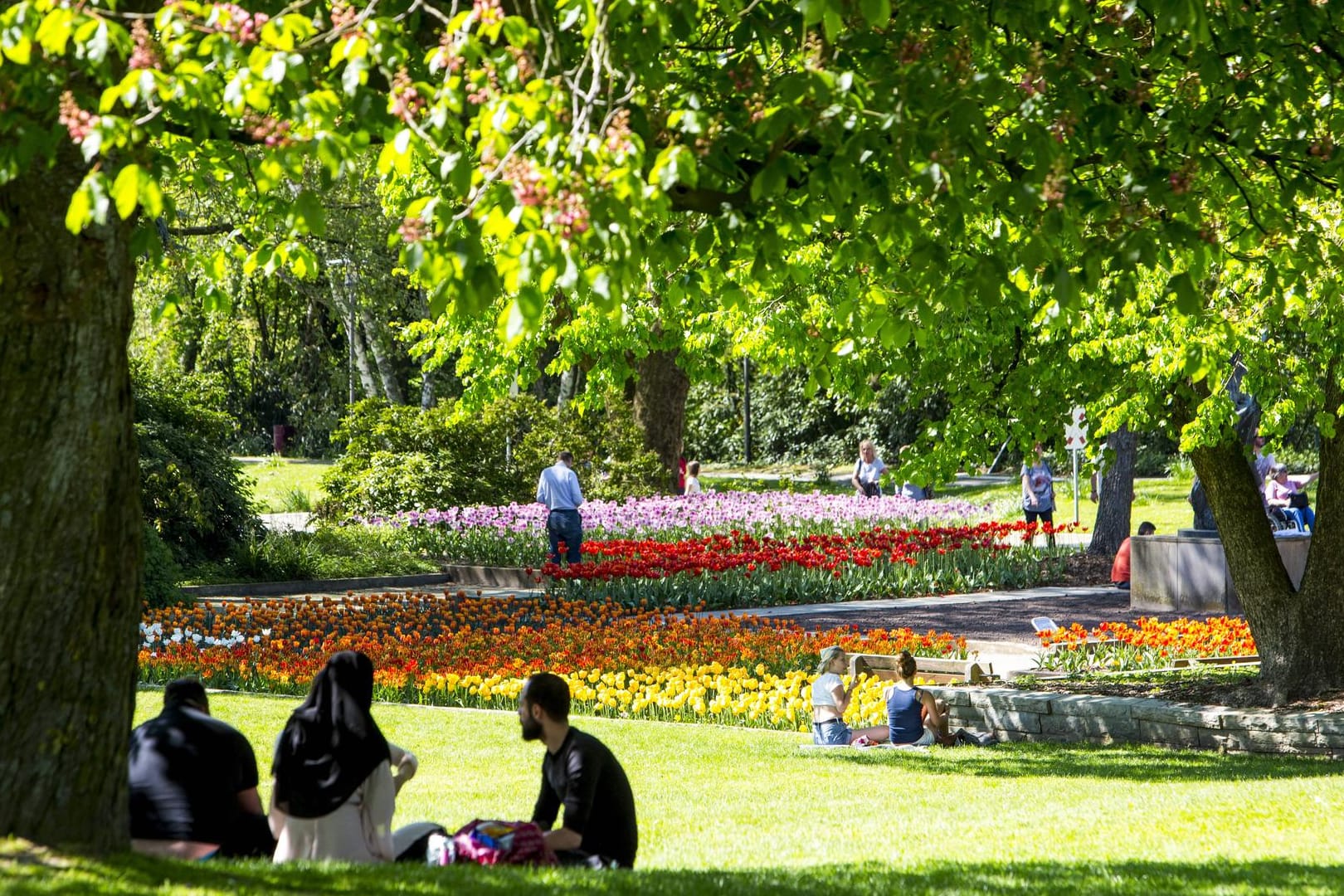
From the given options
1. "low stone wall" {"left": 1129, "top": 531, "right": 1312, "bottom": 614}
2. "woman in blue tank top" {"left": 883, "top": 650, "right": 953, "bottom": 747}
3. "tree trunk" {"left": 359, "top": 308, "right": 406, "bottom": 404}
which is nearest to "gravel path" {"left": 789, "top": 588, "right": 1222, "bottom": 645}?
"low stone wall" {"left": 1129, "top": 531, "right": 1312, "bottom": 614}

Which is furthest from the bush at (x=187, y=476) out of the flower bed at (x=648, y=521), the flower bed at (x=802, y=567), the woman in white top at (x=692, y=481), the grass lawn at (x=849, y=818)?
the grass lawn at (x=849, y=818)

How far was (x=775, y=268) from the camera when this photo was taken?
5.69 m

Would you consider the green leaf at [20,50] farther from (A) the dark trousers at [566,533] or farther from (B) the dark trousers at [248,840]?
(A) the dark trousers at [566,533]

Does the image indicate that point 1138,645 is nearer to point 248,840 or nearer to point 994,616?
point 994,616

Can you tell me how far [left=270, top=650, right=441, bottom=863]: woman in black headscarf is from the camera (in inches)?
214

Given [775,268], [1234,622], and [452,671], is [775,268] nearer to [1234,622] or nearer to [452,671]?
[452,671]

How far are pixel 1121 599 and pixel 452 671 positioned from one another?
9692 mm

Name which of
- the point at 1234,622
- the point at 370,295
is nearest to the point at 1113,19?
the point at 1234,622

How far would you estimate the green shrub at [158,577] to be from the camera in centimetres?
1602

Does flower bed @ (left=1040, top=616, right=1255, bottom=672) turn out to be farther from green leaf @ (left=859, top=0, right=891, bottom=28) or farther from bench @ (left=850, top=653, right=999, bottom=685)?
green leaf @ (left=859, top=0, right=891, bottom=28)

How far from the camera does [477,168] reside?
5441 millimetres

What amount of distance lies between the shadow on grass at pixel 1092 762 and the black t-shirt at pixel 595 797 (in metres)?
3.96

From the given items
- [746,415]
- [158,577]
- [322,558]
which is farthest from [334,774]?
[746,415]

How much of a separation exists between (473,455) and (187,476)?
20.5 feet
